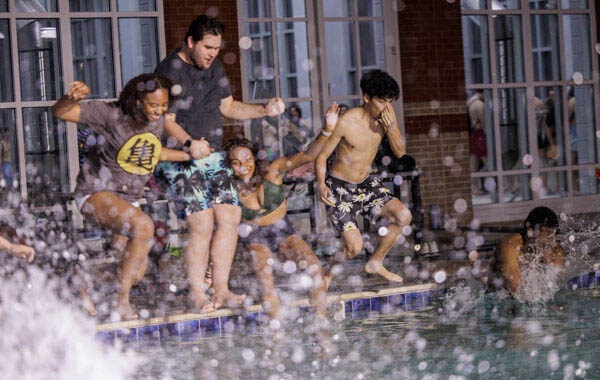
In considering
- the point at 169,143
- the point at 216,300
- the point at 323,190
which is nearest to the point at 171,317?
the point at 216,300

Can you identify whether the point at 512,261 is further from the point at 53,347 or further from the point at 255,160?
the point at 53,347

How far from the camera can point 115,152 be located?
667 cm

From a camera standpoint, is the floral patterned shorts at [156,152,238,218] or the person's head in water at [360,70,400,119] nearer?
the floral patterned shorts at [156,152,238,218]

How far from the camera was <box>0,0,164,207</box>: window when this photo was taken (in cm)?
1122

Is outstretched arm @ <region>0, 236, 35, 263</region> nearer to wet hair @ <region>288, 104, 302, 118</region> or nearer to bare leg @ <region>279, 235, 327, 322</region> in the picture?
bare leg @ <region>279, 235, 327, 322</region>

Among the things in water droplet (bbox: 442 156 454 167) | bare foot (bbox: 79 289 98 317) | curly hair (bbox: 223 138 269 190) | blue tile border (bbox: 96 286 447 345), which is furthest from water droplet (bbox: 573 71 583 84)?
bare foot (bbox: 79 289 98 317)

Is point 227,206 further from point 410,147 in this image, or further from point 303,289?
point 410,147

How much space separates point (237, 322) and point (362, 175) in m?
1.80

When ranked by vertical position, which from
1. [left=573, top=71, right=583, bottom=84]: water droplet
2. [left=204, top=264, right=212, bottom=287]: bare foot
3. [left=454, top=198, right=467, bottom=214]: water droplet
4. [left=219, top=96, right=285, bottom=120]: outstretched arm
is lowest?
[left=204, top=264, right=212, bottom=287]: bare foot

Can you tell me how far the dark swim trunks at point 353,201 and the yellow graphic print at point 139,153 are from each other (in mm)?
1801

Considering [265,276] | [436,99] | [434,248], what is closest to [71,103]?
[265,276]

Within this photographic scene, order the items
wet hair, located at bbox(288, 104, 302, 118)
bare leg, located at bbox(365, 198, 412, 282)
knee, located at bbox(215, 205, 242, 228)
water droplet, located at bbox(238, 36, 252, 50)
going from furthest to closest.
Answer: wet hair, located at bbox(288, 104, 302, 118) → water droplet, located at bbox(238, 36, 252, 50) → bare leg, located at bbox(365, 198, 412, 282) → knee, located at bbox(215, 205, 242, 228)

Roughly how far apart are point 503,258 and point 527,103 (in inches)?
257

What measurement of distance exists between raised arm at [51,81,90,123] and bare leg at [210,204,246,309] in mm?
1125
